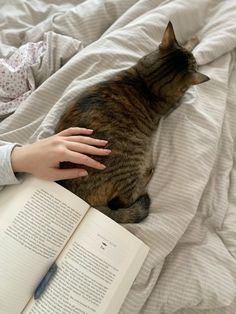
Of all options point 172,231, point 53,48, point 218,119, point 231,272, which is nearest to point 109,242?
point 172,231

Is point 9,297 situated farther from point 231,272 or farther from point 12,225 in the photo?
point 231,272

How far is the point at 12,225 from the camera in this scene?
2.77 ft

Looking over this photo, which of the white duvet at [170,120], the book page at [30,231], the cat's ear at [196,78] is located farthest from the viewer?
the cat's ear at [196,78]

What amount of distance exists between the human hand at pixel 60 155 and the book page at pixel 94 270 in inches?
4.9

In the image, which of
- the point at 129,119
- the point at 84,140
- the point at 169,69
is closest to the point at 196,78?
the point at 169,69

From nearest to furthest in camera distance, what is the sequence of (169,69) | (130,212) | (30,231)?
(30,231)
(130,212)
(169,69)

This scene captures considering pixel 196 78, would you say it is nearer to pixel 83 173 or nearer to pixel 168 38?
pixel 168 38

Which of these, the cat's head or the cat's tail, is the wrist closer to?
the cat's tail

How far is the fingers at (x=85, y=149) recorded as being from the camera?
86 cm

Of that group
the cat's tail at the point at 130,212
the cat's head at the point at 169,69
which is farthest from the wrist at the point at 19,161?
the cat's head at the point at 169,69

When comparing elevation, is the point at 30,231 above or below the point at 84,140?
below

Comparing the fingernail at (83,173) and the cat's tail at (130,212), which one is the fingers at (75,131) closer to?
the fingernail at (83,173)

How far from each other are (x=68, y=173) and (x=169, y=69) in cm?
44

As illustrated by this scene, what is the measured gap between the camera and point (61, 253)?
87 cm
